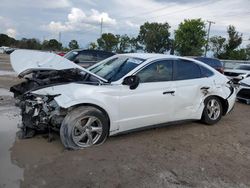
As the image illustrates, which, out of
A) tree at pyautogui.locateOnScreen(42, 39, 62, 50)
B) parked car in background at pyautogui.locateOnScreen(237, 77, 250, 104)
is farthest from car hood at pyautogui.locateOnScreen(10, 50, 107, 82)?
tree at pyautogui.locateOnScreen(42, 39, 62, 50)

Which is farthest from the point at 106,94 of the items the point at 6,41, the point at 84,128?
the point at 6,41

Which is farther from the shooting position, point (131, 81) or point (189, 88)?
point (189, 88)

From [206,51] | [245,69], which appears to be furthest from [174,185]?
[206,51]

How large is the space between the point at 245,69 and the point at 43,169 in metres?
15.0

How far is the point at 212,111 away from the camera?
744 centimetres

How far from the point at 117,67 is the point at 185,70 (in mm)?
1483

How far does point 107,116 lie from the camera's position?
5.66m

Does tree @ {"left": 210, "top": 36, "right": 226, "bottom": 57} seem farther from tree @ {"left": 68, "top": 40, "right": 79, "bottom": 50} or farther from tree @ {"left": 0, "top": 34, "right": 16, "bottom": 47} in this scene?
tree @ {"left": 0, "top": 34, "right": 16, "bottom": 47}

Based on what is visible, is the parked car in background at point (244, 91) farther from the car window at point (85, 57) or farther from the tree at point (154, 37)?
the tree at point (154, 37)

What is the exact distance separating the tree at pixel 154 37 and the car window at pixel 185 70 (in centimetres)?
5474

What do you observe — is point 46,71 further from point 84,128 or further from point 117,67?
point 84,128

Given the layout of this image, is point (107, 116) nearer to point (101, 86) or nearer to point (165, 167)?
point (101, 86)

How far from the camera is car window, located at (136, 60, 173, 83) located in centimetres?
614

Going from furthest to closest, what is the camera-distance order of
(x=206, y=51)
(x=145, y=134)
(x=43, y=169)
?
(x=206, y=51), (x=145, y=134), (x=43, y=169)
